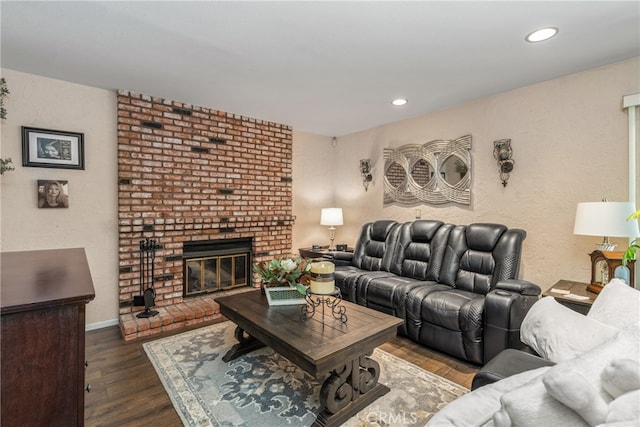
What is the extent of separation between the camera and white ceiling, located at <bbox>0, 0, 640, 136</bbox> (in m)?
1.85

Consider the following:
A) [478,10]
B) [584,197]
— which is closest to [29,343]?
[478,10]

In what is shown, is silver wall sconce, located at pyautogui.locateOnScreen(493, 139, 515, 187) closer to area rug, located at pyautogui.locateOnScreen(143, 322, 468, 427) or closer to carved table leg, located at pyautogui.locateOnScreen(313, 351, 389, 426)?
area rug, located at pyautogui.locateOnScreen(143, 322, 468, 427)

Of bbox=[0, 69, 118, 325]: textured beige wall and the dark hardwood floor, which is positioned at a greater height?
bbox=[0, 69, 118, 325]: textured beige wall

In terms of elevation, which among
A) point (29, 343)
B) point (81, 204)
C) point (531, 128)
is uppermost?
point (531, 128)

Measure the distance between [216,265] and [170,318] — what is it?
96cm

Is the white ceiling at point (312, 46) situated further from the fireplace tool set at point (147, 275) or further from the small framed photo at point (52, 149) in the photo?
the fireplace tool set at point (147, 275)

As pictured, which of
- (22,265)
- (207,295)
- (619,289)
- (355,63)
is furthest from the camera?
(207,295)

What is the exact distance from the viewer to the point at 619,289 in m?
1.42

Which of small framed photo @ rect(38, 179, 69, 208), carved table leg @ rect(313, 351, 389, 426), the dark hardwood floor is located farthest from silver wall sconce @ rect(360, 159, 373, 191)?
small framed photo @ rect(38, 179, 69, 208)

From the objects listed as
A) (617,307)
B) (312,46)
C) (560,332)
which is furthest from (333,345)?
(312,46)

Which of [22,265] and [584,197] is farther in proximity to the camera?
[584,197]

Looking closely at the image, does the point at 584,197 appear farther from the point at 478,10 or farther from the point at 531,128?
the point at 478,10

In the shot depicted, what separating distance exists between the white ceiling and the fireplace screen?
199cm

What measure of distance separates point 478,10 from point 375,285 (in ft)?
7.59
